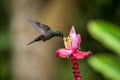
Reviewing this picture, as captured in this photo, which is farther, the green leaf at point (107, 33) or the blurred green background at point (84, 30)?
the blurred green background at point (84, 30)

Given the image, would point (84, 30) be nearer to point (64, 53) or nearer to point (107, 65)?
point (107, 65)

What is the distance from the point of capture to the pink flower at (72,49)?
3.15ft

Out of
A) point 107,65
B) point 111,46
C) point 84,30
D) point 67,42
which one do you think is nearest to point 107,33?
point 111,46

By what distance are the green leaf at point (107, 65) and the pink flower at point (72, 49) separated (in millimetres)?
2270

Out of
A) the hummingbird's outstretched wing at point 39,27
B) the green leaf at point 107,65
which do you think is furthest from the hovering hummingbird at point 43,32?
the green leaf at point 107,65

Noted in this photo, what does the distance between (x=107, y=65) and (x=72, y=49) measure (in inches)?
92.9

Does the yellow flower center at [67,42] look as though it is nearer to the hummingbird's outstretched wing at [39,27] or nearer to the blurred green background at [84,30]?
the hummingbird's outstretched wing at [39,27]

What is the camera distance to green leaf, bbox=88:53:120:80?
129 inches

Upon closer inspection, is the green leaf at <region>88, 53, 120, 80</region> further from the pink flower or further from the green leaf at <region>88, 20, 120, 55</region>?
the pink flower

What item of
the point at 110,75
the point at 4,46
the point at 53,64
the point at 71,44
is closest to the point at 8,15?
the point at 4,46

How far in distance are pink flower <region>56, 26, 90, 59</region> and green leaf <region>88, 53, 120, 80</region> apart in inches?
89.4

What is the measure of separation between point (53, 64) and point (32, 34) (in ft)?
1.51

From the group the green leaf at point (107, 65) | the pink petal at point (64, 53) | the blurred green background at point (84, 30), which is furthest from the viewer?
the blurred green background at point (84, 30)

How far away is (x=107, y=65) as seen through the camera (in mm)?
3312
